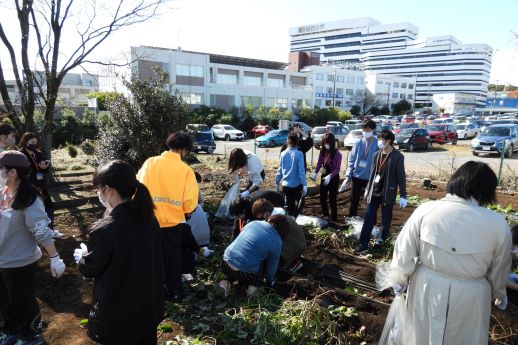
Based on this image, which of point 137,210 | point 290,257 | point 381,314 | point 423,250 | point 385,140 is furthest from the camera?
point 385,140

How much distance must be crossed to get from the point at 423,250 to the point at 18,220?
283cm

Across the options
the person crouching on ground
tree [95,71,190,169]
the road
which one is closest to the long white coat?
the person crouching on ground

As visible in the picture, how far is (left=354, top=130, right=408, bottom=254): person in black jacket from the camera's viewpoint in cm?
484

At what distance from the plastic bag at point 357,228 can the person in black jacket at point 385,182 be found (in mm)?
450

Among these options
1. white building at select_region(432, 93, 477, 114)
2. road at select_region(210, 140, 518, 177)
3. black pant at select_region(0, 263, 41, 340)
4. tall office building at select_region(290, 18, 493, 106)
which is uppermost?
tall office building at select_region(290, 18, 493, 106)

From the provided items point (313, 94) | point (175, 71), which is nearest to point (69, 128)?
point (175, 71)

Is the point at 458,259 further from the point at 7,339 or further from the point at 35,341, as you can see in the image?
the point at 7,339

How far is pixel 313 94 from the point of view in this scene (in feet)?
190

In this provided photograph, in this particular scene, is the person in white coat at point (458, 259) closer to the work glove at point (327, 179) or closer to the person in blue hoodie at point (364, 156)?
the person in blue hoodie at point (364, 156)

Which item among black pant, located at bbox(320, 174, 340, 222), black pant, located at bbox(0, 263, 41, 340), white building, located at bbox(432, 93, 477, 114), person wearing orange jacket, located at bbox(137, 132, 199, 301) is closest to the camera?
black pant, located at bbox(0, 263, 41, 340)

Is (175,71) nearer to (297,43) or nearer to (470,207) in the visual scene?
(470,207)

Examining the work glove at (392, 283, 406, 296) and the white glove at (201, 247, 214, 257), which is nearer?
the work glove at (392, 283, 406, 296)

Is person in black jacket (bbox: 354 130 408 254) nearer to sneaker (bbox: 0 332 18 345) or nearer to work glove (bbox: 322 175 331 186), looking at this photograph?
work glove (bbox: 322 175 331 186)

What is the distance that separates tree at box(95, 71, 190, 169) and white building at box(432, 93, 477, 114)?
291 feet
